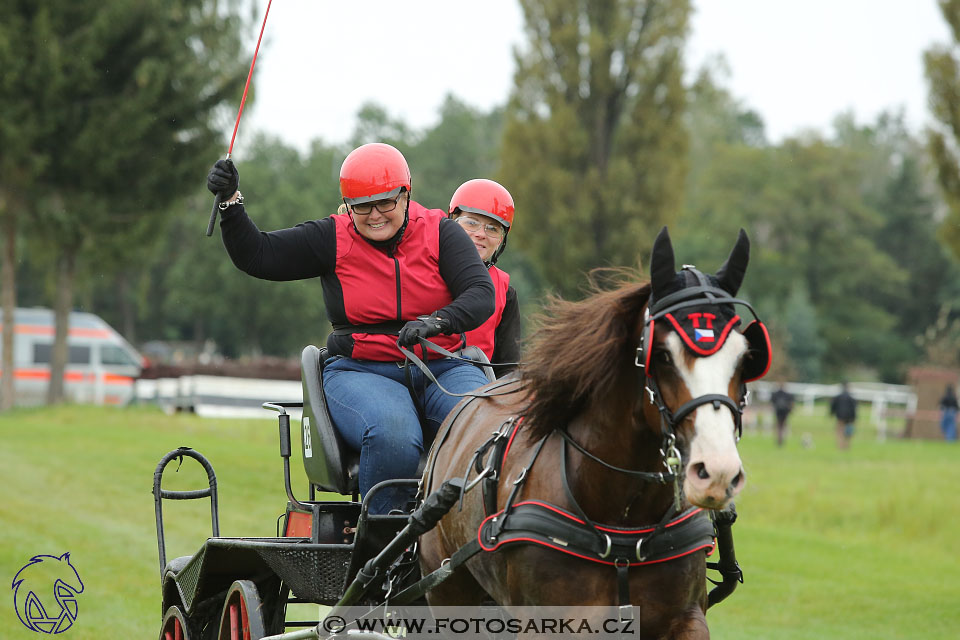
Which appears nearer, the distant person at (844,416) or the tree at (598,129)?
the distant person at (844,416)

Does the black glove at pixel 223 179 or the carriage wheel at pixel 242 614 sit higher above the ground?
the black glove at pixel 223 179

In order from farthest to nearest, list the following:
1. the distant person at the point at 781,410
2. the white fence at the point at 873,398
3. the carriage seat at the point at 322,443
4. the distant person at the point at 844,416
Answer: the white fence at the point at 873,398, the distant person at the point at 781,410, the distant person at the point at 844,416, the carriage seat at the point at 322,443

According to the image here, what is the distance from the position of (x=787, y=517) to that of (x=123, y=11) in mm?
18387

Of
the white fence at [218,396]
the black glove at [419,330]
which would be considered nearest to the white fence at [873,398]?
the white fence at [218,396]

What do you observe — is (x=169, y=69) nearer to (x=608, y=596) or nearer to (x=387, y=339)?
(x=387, y=339)

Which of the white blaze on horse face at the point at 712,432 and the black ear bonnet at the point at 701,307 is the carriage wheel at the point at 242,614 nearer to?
the black ear bonnet at the point at 701,307

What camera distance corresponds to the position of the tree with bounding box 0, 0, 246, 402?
26.0 m

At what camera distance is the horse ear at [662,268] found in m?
3.45

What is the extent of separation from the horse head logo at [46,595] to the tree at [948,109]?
39.8ft

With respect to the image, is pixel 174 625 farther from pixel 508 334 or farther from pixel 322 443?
pixel 508 334

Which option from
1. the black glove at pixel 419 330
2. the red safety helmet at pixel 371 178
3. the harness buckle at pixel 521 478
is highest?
the red safety helmet at pixel 371 178

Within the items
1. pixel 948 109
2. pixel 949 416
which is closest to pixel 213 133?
pixel 948 109

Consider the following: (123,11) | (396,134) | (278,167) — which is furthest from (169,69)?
(396,134)

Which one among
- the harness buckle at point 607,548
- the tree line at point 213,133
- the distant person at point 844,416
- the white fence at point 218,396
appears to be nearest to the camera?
the harness buckle at point 607,548
